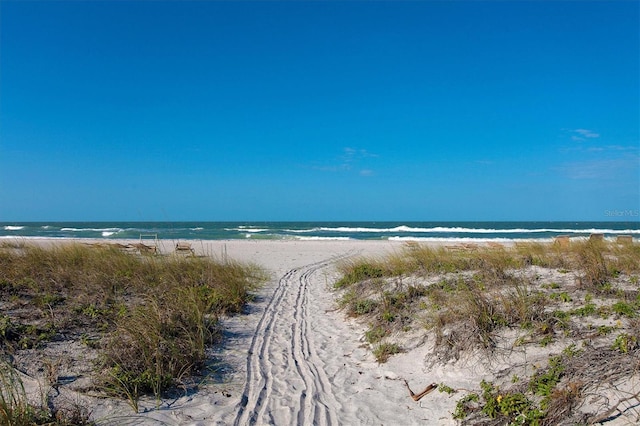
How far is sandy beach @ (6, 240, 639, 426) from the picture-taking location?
3.79 metres

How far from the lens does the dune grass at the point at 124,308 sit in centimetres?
430

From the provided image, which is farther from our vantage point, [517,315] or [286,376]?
[517,315]

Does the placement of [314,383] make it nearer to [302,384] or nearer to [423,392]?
[302,384]

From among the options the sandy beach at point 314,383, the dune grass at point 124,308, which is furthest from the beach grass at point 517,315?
the dune grass at point 124,308

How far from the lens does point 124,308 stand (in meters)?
6.02

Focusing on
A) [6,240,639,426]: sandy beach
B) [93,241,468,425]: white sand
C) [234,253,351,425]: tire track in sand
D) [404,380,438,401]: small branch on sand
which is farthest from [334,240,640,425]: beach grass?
[234,253,351,425]: tire track in sand

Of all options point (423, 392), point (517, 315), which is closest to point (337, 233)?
point (517, 315)

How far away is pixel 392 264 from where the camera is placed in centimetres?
958

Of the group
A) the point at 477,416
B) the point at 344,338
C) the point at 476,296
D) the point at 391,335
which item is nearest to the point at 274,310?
the point at 344,338

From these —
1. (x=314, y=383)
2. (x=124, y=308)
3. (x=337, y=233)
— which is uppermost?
(x=337, y=233)

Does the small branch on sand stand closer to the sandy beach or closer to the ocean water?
the sandy beach

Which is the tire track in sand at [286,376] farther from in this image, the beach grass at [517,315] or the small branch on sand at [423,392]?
the beach grass at [517,315]

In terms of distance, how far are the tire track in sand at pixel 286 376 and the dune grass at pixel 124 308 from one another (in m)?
0.68

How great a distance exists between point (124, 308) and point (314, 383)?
309cm
